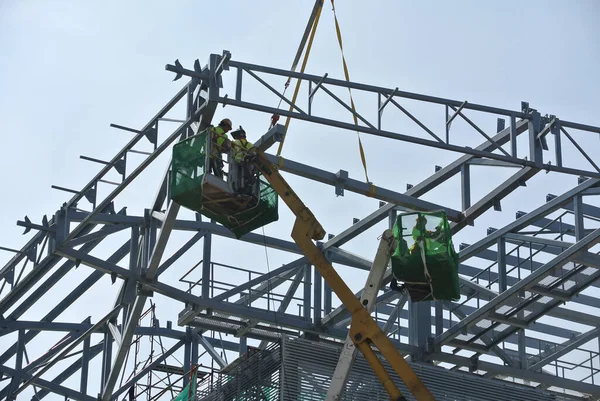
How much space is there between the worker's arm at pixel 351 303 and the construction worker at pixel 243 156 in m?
0.27

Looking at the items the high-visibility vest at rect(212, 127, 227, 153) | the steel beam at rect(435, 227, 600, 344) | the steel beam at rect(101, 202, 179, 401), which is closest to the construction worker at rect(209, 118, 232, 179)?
the high-visibility vest at rect(212, 127, 227, 153)

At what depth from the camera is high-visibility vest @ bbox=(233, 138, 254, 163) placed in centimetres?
2892

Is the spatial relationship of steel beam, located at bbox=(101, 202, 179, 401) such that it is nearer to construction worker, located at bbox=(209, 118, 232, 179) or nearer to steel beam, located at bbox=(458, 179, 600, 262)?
construction worker, located at bbox=(209, 118, 232, 179)

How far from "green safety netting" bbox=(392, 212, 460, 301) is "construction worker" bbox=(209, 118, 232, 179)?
12.5 ft

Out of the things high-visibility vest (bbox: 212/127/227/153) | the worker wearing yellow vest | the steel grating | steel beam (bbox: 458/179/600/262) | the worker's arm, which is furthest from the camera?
steel beam (bbox: 458/179/600/262)

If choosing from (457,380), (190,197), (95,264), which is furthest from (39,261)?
(457,380)

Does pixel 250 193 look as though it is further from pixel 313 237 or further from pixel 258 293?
pixel 258 293

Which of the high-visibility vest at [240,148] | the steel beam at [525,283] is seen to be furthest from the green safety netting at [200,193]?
the steel beam at [525,283]

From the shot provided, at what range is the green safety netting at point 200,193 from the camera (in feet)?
92.7

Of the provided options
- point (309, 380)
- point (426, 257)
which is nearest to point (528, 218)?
point (426, 257)

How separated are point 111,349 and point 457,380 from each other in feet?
35.7

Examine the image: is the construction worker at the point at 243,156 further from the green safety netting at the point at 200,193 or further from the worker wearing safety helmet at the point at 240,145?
the green safety netting at the point at 200,193

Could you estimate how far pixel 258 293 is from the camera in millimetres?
36406

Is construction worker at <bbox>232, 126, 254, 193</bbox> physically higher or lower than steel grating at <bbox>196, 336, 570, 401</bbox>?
higher
